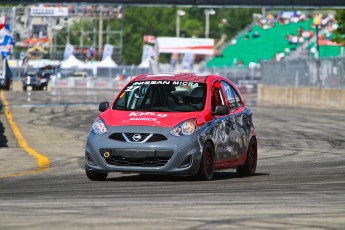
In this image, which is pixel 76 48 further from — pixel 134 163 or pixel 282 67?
pixel 134 163

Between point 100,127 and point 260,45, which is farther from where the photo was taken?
point 260,45

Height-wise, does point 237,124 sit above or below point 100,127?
below

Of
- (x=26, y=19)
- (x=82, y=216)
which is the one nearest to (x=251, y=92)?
(x=26, y=19)

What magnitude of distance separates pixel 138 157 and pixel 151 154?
0.17 meters

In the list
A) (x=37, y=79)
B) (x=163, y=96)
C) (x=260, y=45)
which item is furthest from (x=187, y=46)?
(x=163, y=96)

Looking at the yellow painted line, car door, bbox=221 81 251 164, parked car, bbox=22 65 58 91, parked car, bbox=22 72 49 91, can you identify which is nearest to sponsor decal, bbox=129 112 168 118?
car door, bbox=221 81 251 164

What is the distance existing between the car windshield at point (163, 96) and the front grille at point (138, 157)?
0.87m

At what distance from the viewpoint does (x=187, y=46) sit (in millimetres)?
102062

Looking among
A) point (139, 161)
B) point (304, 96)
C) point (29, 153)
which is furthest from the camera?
point (304, 96)

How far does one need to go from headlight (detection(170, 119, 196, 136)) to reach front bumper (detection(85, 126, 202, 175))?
5cm

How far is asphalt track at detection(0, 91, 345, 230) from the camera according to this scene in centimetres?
895

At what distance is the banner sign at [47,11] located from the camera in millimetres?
84938

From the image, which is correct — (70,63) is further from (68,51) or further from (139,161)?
(139,161)

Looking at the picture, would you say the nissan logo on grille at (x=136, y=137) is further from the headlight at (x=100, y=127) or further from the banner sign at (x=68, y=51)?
the banner sign at (x=68, y=51)
